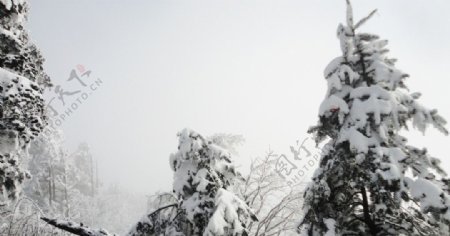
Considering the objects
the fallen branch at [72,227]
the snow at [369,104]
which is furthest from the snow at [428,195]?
the fallen branch at [72,227]

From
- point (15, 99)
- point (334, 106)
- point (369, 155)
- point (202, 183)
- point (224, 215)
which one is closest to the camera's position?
point (369, 155)

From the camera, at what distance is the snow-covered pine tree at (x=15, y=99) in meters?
8.76

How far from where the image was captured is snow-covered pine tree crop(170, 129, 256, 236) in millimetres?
6676

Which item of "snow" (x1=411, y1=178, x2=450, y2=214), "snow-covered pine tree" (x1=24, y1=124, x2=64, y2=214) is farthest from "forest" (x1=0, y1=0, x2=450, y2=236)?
"snow-covered pine tree" (x1=24, y1=124, x2=64, y2=214)

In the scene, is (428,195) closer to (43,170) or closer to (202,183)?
→ (202,183)

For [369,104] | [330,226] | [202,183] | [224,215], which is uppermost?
[369,104]

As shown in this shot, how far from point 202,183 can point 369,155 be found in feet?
10.3

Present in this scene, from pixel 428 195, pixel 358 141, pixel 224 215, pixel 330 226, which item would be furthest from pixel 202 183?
pixel 428 195

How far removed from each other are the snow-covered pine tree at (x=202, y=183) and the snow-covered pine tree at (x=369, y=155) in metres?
1.45

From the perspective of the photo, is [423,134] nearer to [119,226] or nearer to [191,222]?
[191,222]

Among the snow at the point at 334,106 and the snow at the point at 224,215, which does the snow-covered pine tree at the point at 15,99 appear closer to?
the snow at the point at 224,215

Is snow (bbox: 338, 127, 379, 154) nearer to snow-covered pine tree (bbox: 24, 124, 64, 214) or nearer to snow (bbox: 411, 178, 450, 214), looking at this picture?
snow (bbox: 411, 178, 450, 214)

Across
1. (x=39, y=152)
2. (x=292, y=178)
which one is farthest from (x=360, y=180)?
(x=39, y=152)

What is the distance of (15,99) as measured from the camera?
8672 mm
